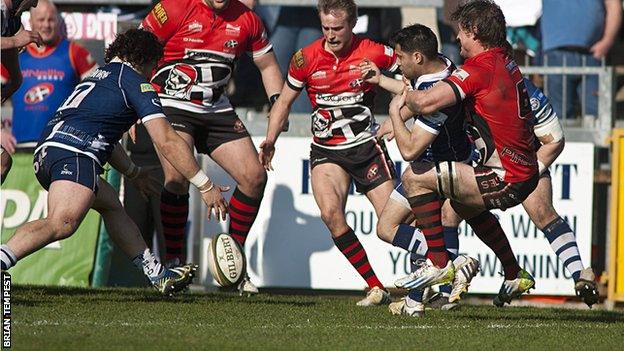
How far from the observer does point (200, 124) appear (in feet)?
35.8

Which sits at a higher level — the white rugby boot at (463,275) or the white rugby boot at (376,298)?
the white rugby boot at (463,275)

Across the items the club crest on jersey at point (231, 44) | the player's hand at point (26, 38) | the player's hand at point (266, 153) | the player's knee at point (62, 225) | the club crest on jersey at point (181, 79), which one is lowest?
the player's knee at point (62, 225)

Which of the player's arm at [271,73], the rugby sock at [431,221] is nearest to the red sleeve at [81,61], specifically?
the player's arm at [271,73]

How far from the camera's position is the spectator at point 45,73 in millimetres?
13039

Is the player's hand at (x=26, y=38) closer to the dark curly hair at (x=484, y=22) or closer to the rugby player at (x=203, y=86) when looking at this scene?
the rugby player at (x=203, y=86)

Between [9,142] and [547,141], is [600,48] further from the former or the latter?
[9,142]

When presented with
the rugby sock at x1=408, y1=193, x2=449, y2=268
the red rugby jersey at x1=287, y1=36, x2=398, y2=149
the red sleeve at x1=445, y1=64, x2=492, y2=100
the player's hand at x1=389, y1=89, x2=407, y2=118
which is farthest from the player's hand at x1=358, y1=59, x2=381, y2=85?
the red rugby jersey at x1=287, y1=36, x2=398, y2=149

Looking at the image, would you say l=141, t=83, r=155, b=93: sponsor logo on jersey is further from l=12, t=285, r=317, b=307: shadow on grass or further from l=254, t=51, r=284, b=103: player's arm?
l=254, t=51, r=284, b=103: player's arm

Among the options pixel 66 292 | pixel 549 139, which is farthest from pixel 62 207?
pixel 549 139

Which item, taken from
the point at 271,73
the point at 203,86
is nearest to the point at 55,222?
the point at 203,86

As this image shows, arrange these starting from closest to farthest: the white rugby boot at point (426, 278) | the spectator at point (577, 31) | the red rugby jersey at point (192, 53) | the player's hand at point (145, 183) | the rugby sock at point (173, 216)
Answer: the white rugby boot at point (426, 278), the player's hand at point (145, 183), the red rugby jersey at point (192, 53), the rugby sock at point (173, 216), the spectator at point (577, 31)

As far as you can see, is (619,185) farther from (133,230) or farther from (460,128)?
(133,230)

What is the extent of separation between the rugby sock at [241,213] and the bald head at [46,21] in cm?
295

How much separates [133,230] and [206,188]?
3.10 ft
